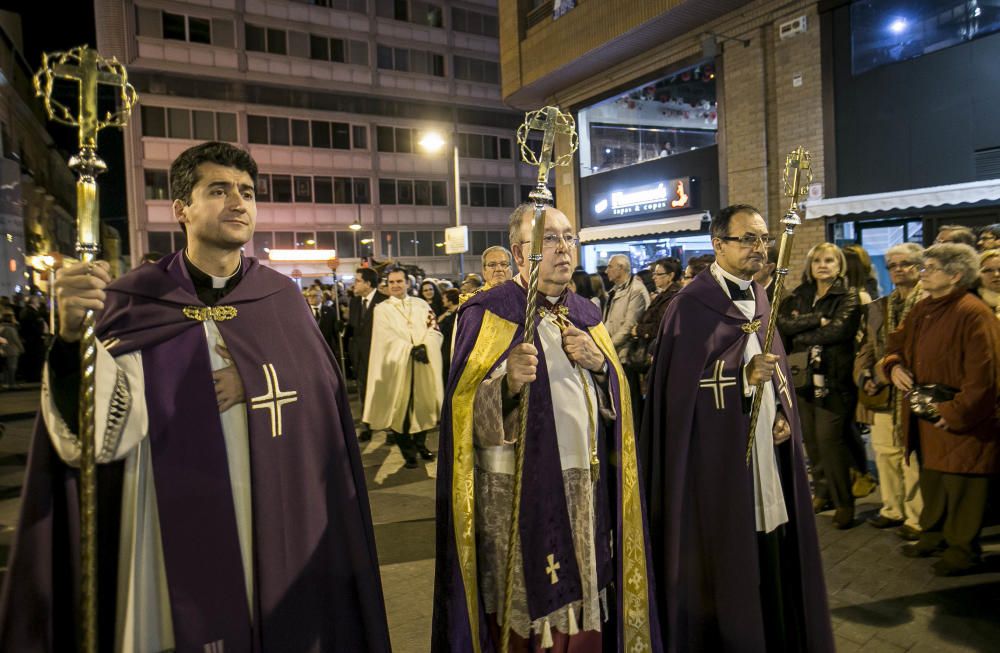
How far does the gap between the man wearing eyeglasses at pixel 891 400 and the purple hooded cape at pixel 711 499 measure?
2.15m

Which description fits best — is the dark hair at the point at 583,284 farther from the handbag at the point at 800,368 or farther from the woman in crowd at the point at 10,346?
the woman in crowd at the point at 10,346

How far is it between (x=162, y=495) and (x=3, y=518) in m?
5.79

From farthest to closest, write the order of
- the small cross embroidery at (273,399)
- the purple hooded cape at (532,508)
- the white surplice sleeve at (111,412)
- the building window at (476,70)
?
the building window at (476,70)
the purple hooded cape at (532,508)
the small cross embroidery at (273,399)
the white surplice sleeve at (111,412)

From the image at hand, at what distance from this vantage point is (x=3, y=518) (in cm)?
650

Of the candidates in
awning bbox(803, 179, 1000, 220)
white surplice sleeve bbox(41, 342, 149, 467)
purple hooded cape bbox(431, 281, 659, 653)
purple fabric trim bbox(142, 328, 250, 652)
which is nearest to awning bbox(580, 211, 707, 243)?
awning bbox(803, 179, 1000, 220)

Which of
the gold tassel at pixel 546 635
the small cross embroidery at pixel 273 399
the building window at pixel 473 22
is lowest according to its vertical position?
the gold tassel at pixel 546 635

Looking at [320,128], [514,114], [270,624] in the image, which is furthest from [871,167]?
[514,114]

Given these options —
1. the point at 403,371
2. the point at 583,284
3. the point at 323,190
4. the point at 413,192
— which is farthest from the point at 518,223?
the point at 413,192

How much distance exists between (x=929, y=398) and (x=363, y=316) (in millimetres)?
7365

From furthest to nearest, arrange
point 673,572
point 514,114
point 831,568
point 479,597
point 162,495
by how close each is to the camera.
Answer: point 514,114 → point 831,568 → point 673,572 → point 479,597 → point 162,495

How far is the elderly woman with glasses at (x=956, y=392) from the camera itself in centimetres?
422

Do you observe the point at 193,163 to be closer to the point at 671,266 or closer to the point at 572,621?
the point at 572,621

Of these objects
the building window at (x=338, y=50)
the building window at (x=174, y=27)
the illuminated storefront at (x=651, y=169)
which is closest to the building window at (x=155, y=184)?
the building window at (x=174, y=27)

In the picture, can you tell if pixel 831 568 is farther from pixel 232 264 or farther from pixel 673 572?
pixel 232 264
